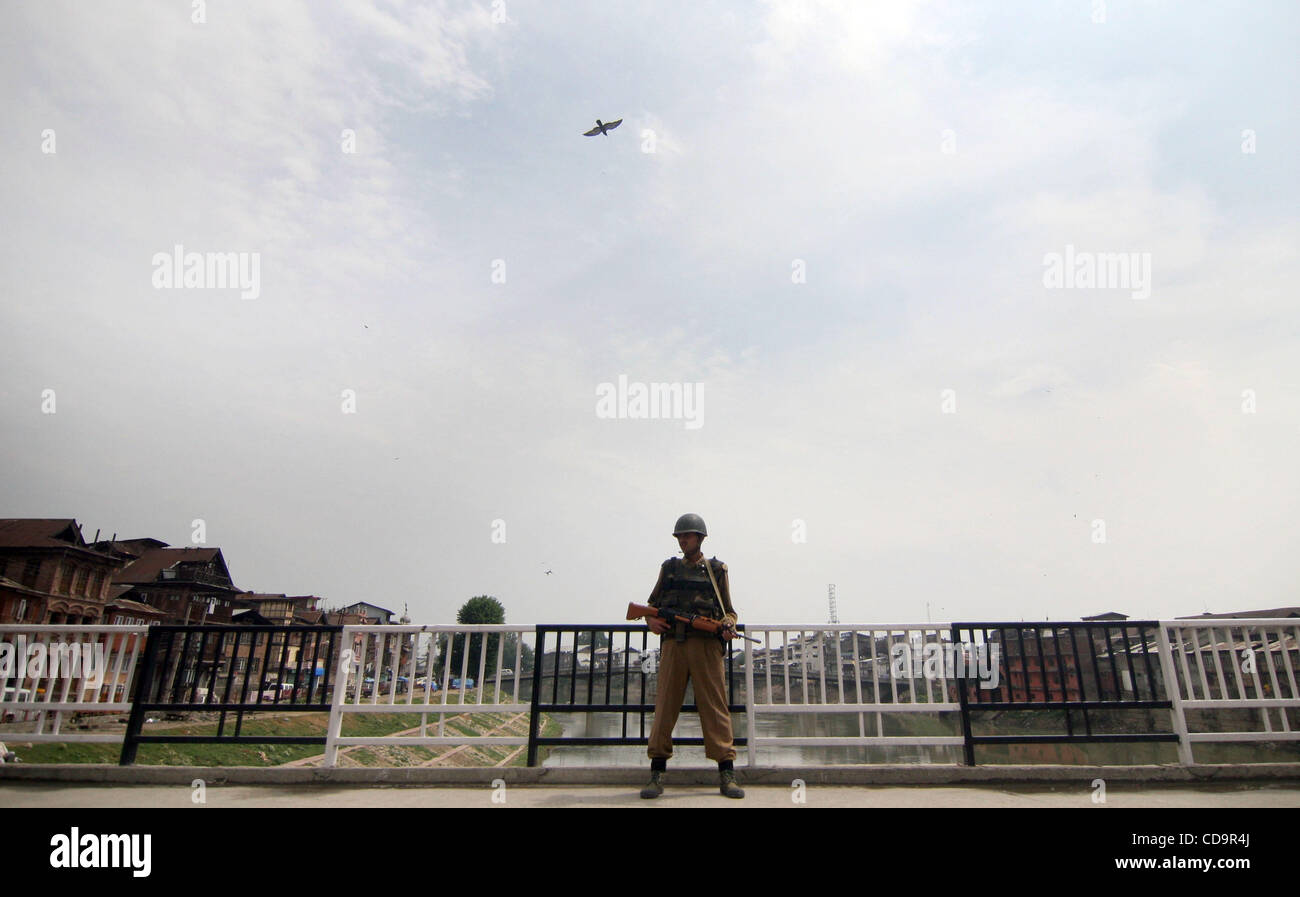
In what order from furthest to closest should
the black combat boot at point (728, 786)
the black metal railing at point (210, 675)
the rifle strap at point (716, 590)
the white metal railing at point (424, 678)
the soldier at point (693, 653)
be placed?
the black metal railing at point (210, 675)
the white metal railing at point (424, 678)
the rifle strap at point (716, 590)
the soldier at point (693, 653)
the black combat boot at point (728, 786)

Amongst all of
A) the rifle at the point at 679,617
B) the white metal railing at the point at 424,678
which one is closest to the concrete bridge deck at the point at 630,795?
the white metal railing at the point at 424,678

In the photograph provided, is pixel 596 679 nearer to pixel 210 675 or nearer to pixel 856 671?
pixel 856 671

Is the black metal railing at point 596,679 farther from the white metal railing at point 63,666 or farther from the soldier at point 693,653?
the white metal railing at point 63,666

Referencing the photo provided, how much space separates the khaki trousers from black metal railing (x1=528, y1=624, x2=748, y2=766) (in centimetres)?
44

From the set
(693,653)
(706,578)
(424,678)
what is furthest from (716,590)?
(424,678)

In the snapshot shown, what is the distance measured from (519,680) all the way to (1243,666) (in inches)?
236

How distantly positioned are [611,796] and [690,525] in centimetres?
207

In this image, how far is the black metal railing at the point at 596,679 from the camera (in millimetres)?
5289

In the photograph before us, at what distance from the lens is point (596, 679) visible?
5508mm
